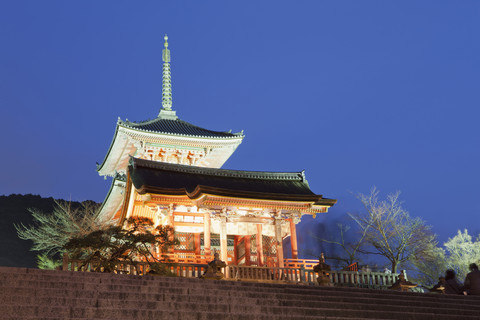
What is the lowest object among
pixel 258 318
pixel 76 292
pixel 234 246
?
→ pixel 258 318

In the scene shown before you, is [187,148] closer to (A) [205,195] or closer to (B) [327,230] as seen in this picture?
(A) [205,195]

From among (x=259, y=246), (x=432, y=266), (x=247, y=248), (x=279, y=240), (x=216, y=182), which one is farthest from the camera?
(x=432, y=266)

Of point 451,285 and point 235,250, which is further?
point 235,250

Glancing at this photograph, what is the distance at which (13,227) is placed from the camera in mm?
53781

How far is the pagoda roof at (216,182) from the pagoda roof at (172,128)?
20.1ft

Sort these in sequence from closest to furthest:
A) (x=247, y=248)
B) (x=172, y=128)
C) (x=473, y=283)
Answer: (x=473, y=283) → (x=247, y=248) → (x=172, y=128)

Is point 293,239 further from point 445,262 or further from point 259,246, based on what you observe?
point 445,262

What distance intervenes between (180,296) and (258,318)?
1.62 metres

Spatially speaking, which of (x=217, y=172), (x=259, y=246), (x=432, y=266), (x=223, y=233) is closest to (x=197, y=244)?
(x=223, y=233)

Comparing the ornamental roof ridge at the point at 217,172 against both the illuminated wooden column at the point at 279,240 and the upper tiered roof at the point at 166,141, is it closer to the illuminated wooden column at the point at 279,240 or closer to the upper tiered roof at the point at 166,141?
the illuminated wooden column at the point at 279,240

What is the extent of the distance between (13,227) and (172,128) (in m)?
28.8

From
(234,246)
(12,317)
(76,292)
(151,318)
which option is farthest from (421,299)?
(234,246)

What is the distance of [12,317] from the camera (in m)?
7.43

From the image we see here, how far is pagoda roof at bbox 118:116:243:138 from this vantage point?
31.6 meters
